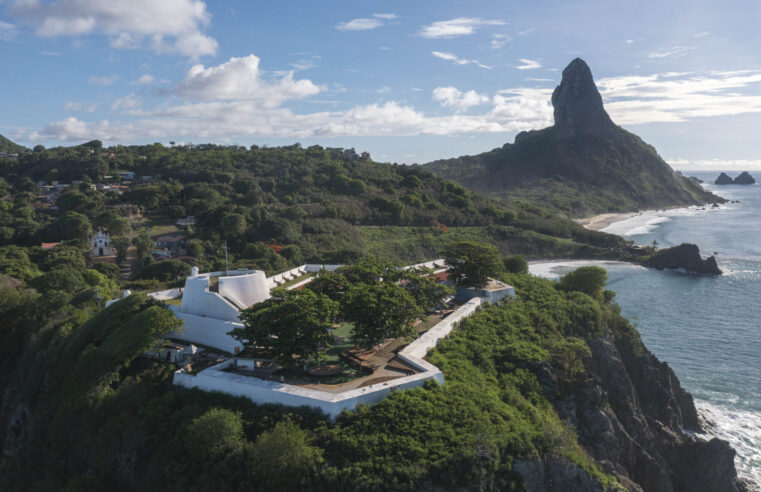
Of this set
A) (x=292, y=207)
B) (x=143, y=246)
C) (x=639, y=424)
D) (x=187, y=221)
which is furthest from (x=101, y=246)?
(x=639, y=424)

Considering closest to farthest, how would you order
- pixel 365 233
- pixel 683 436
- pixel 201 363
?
pixel 201 363 < pixel 683 436 < pixel 365 233

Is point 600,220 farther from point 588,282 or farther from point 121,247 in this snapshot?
Result: point 121,247

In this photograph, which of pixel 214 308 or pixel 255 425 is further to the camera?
pixel 214 308

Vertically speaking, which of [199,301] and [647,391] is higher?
[199,301]

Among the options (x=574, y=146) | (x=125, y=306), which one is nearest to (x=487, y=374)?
(x=125, y=306)

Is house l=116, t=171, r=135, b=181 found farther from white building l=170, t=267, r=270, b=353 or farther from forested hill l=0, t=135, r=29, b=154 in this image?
forested hill l=0, t=135, r=29, b=154

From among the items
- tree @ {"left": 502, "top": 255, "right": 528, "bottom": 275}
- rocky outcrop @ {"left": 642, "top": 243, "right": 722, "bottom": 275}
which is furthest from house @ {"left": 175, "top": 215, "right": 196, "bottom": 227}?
rocky outcrop @ {"left": 642, "top": 243, "right": 722, "bottom": 275}

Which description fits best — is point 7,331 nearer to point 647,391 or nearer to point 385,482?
point 385,482
